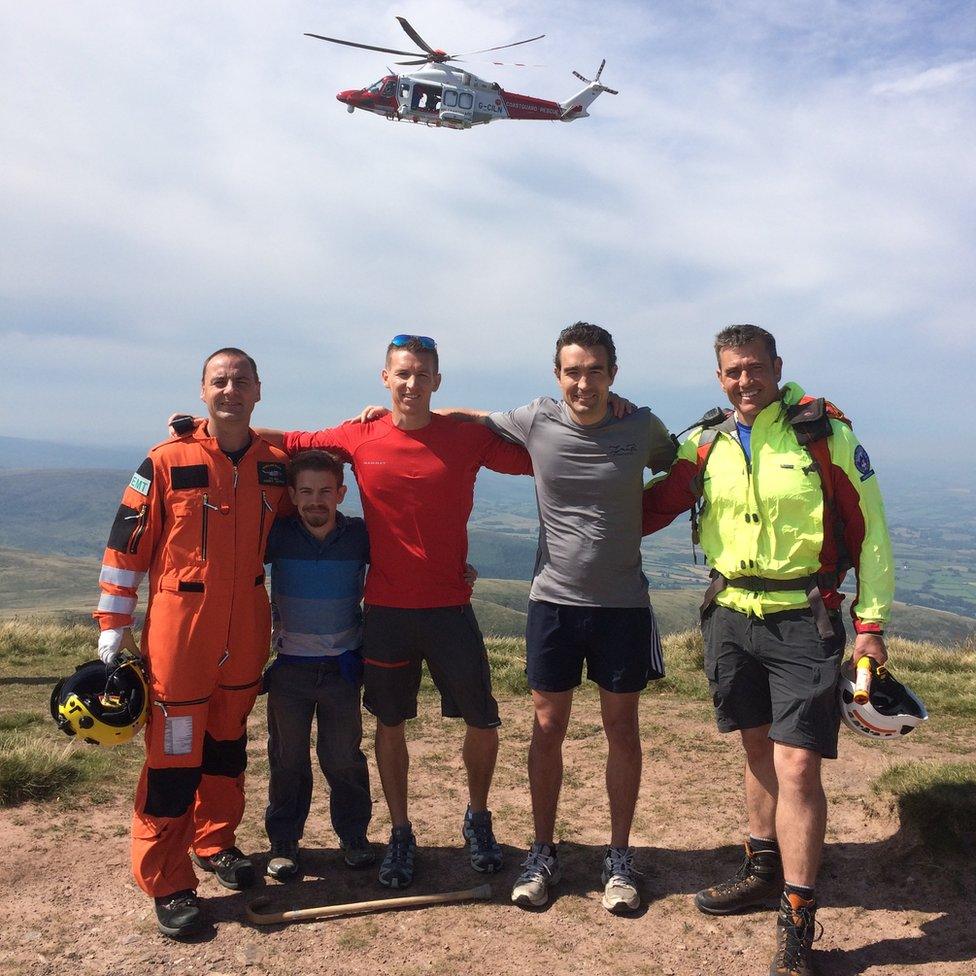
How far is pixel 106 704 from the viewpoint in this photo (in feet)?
14.8

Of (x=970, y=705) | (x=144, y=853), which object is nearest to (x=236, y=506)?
(x=144, y=853)

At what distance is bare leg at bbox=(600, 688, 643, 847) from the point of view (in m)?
4.76

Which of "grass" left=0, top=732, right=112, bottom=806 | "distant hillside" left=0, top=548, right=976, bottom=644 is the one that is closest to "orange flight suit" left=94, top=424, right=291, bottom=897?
"grass" left=0, top=732, right=112, bottom=806

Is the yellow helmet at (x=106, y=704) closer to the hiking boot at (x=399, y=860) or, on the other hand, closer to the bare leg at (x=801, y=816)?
the hiking boot at (x=399, y=860)

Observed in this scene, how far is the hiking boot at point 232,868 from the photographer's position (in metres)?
4.93

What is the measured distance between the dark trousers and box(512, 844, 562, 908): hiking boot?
1249 millimetres

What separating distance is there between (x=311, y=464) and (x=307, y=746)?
202 centimetres

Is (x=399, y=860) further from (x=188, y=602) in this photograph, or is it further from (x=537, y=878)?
(x=188, y=602)

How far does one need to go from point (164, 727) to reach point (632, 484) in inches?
131

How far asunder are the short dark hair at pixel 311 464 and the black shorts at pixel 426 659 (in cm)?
99

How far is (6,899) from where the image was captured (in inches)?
185

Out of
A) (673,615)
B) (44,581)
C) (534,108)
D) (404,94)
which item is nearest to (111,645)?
(404,94)

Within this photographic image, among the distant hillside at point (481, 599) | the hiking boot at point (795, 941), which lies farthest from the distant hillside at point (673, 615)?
the hiking boot at point (795, 941)

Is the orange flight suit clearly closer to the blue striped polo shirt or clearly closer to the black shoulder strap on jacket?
the blue striped polo shirt
